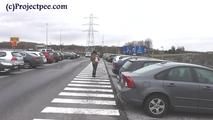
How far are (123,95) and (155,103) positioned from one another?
899mm

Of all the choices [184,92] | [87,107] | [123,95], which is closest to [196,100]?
[184,92]

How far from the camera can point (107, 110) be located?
11.0m

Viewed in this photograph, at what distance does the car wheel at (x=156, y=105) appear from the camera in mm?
10117

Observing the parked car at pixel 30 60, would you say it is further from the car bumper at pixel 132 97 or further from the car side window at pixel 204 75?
the car side window at pixel 204 75

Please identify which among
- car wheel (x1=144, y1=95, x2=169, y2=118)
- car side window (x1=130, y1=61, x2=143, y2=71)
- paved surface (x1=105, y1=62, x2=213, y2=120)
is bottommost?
paved surface (x1=105, y1=62, x2=213, y2=120)

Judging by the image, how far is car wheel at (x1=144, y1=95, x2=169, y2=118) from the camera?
33.2 feet

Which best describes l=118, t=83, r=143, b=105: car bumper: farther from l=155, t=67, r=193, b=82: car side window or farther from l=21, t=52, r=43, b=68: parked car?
l=21, t=52, r=43, b=68: parked car

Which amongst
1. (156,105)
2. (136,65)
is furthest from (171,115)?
(136,65)

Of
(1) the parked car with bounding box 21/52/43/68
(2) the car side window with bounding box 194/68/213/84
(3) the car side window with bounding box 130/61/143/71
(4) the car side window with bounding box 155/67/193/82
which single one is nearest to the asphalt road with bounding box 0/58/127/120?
(3) the car side window with bounding box 130/61/143/71

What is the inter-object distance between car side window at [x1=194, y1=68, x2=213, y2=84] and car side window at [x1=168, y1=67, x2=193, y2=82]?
0.23 m

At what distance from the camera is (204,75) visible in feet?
34.1

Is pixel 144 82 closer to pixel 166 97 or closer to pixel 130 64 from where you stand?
pixel 166 97

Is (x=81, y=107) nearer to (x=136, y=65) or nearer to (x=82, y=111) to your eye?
(x=82, y=111)

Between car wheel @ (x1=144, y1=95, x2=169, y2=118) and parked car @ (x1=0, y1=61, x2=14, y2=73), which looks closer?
car wheel @ (x1=144, y1=95, x2=169, y2=118)
